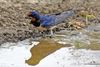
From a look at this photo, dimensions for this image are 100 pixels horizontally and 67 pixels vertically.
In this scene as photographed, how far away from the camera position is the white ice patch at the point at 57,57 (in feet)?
26.1

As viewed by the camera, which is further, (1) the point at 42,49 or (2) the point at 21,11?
(2) the point at 21,11

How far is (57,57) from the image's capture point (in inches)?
332

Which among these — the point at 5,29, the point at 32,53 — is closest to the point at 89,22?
the point at 5,29

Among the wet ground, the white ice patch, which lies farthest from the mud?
the white ice patch

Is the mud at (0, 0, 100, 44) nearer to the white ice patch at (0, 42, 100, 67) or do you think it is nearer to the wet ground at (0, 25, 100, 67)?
the wet ground at (0, 25, 100, 67)

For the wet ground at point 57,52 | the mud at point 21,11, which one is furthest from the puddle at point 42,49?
the mud at point 21,11

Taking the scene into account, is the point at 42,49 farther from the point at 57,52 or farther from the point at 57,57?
the point at 57,57

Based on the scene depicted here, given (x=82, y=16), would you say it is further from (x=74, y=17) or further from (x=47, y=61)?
(x=47, y=61)

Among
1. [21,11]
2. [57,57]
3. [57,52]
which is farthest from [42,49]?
[21,11]

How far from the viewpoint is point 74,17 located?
11594 millimetres

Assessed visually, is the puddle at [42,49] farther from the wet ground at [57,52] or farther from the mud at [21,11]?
the mud at [21,11]

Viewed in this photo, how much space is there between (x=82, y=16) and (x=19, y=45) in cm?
296

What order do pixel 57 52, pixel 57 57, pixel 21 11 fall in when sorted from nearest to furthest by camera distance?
pixel 57 57 < pixel 57 52 < pixel 21 11

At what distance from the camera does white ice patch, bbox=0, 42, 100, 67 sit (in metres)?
7.97
